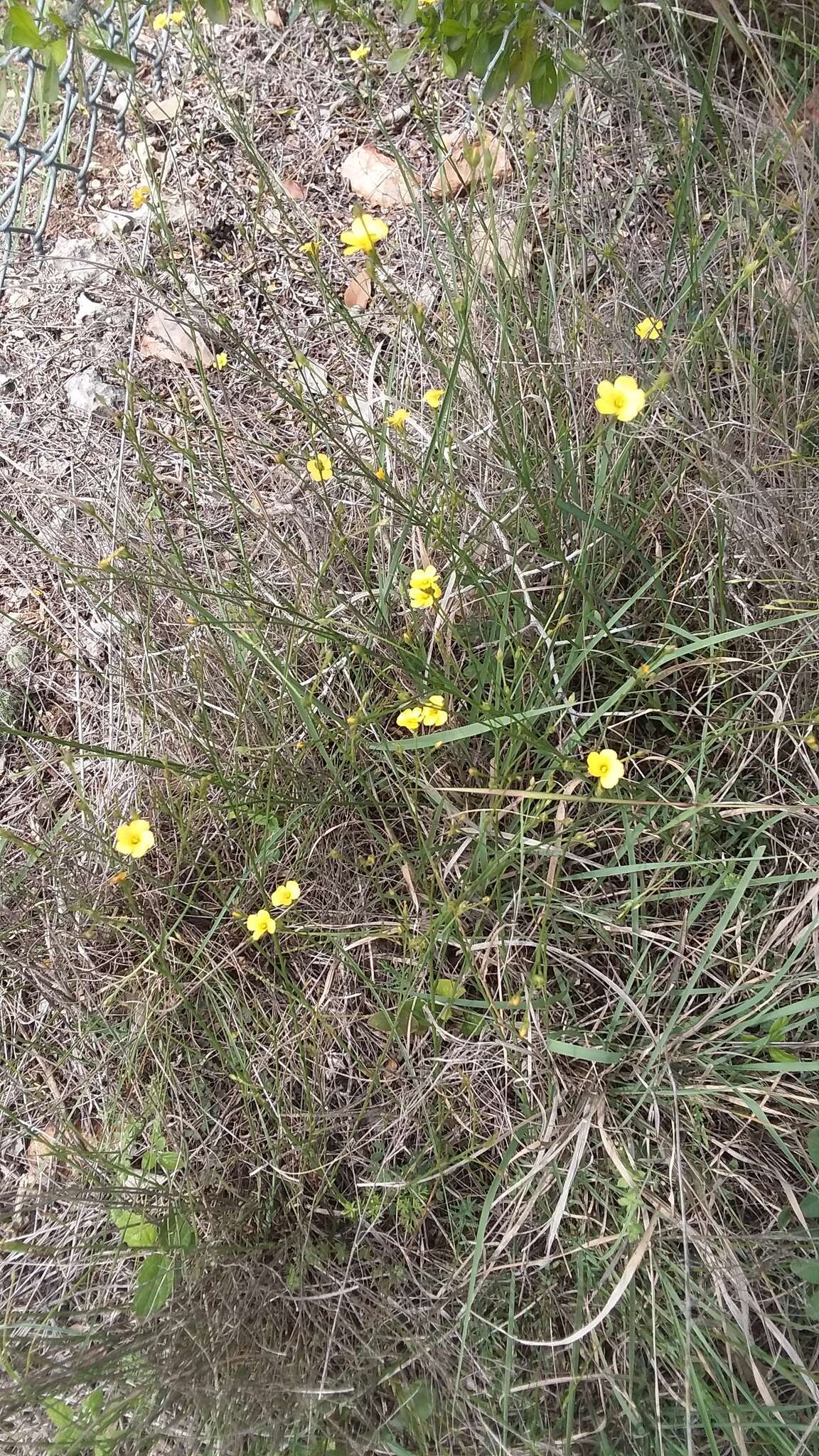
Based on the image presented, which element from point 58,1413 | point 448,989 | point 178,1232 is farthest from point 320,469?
point 58,1413

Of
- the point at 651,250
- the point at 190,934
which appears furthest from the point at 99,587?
the point at 651,250

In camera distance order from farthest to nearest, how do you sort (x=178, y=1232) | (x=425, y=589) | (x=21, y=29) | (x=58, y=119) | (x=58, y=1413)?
(x=58, y=119) → (x=425, y=589) → (x=178, y=1232) → (x=58, y=1413) → (x=21, y=29)

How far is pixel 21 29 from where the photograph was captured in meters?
1.14

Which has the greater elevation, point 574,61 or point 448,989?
point 574,61

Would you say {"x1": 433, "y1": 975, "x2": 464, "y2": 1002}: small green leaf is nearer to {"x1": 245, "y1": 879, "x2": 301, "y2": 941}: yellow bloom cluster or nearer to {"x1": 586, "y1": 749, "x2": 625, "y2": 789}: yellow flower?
{"x1": 245, "y1": 879, "x2": 301, "y2": 941}: yellow bloom cluster

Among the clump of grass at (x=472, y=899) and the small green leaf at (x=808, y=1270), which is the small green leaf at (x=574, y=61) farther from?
the small green leaf at (x=808, y=1270)

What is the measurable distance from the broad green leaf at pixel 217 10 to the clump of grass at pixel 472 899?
1.19 feet

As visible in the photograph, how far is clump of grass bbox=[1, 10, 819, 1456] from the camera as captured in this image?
124cm

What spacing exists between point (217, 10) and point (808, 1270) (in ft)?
6.61

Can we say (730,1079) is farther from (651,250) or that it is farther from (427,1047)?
(651,250)

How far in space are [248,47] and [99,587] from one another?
1.70 meters

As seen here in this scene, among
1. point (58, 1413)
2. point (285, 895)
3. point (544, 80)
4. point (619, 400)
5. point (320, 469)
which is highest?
point (544, 80)

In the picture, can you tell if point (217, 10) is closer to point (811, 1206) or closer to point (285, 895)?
point (285, 895)

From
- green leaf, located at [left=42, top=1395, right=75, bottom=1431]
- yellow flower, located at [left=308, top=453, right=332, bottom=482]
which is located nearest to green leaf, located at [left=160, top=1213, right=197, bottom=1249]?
green leaf, located at [left=42, top=1395, right=75, bottom=1431]
